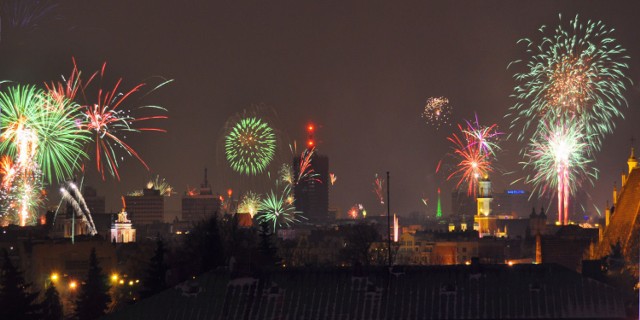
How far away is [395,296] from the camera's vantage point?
254 feet

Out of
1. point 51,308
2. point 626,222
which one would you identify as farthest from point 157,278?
point 626,222

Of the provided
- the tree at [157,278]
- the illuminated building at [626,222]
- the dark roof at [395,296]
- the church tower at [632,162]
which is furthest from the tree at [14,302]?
the church tower at [632,162]

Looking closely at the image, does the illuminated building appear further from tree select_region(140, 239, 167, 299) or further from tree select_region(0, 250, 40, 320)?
tree select_region(0, 250, 40, 320)

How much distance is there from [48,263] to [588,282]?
87.3 m

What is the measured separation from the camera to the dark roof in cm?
7556

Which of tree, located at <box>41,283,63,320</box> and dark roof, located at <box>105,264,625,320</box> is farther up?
dark roof, located at <box>105,264,625,320</box>

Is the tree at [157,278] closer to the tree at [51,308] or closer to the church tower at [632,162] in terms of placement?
the tree at [51,308]

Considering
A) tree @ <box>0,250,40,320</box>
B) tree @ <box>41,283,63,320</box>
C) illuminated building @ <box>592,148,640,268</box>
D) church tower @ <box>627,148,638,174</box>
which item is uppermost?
church tower @ <box>627,148,638,174</box>

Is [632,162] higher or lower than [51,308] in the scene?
higher

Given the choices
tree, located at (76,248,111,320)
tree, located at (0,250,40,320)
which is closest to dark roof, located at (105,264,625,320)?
tree, located at (0,250,40,320)

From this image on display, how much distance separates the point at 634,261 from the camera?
108m

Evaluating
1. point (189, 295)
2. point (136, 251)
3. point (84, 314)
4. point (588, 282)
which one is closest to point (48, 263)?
point (136, 251)

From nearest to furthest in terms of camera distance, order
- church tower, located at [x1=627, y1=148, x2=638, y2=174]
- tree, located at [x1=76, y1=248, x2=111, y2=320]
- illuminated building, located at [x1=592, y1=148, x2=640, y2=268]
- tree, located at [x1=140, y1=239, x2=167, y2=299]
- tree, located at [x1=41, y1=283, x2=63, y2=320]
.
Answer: tree, located at [x1=41, y1=283, x2=63, y2=320], tree, located at [x1=140, y1=239, x2=167, y2=299], tree, located at [x1=76, y1=248, x2=111, y2=320], illuminated building, located at [x1=592, y1=148, x2=640, y2=268], church tower, located at [x1=627, y1=148, x2=638, y2=174]

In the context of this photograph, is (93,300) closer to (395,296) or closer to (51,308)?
(51,308)
